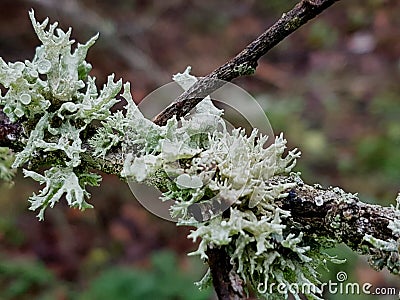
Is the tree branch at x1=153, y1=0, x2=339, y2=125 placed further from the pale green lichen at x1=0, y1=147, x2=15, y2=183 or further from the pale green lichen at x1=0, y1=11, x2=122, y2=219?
the pale green lichen at x1=0, y1=147, x2=15, y2=183

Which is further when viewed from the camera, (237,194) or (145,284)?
(145,284)


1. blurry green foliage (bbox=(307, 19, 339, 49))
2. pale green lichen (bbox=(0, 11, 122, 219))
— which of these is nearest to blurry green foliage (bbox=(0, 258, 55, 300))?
pale green lichen (bbox=(0, 11, 122, 219))

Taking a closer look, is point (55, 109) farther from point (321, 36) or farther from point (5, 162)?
point (321, 36)

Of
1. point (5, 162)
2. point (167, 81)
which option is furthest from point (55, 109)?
point (167, 81)

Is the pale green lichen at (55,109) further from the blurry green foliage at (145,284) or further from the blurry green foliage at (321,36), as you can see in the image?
the blurry green foliage at (321,36)

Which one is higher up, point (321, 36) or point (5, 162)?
point (321, 36)

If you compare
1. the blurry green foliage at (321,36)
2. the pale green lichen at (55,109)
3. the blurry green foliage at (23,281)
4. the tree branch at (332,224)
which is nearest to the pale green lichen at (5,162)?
the pale green lichen at (55,109)
